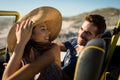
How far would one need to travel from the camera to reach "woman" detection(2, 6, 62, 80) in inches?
113

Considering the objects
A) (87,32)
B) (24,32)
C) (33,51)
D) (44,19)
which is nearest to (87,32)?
(87,32)

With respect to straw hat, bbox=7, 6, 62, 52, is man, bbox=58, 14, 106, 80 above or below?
below

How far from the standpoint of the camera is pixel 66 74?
331 cm

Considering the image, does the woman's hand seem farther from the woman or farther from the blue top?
the blue top

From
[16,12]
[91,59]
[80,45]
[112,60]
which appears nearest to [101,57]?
[91,59]

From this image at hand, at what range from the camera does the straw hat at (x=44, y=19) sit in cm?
307

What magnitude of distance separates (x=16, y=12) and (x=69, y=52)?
1.04 m

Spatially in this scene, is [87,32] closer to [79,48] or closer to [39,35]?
[79,48]

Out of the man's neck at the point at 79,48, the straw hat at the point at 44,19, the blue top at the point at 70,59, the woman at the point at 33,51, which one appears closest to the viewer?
the woman at the point at 33,51

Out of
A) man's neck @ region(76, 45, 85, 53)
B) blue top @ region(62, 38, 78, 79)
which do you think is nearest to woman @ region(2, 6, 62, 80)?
blue top @ region(62, 38, 78, 79)

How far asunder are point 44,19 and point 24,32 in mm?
321

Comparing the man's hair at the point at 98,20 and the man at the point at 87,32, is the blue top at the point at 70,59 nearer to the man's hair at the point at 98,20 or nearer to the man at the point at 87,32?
the man at the point at 87,32

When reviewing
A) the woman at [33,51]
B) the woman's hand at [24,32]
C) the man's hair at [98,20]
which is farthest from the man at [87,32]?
the woman's hand at [24,32]

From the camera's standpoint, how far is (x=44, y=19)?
10.4 ft
